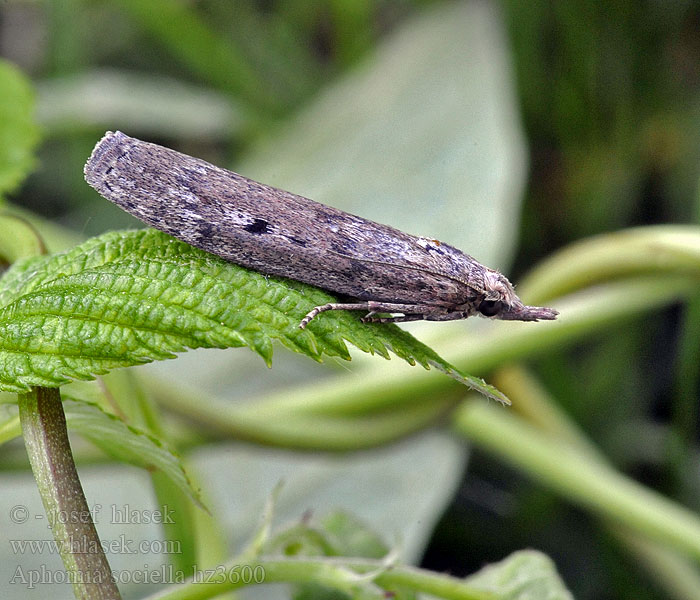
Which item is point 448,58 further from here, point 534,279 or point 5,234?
point 5,234

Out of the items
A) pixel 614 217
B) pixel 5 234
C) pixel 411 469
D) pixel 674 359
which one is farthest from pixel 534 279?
pixel 5 234

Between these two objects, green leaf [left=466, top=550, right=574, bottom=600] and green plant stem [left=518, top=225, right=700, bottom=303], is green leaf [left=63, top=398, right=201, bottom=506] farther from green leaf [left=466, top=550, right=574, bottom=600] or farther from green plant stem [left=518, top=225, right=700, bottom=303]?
green plant stem [left=518, top=225, right=700, bottom=303]

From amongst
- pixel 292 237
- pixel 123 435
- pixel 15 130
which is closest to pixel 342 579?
pixel 123 435

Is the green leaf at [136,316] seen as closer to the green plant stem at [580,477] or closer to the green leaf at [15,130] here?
the green leaf at [15,130]

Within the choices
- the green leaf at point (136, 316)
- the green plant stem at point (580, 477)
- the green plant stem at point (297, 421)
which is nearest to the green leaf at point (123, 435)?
the green leaf at point (136, 316)

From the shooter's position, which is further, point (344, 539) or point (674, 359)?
point (674, 359)

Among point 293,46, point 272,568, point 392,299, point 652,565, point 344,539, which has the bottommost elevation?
point 272,568

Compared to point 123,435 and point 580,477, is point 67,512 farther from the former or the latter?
point 580,477
